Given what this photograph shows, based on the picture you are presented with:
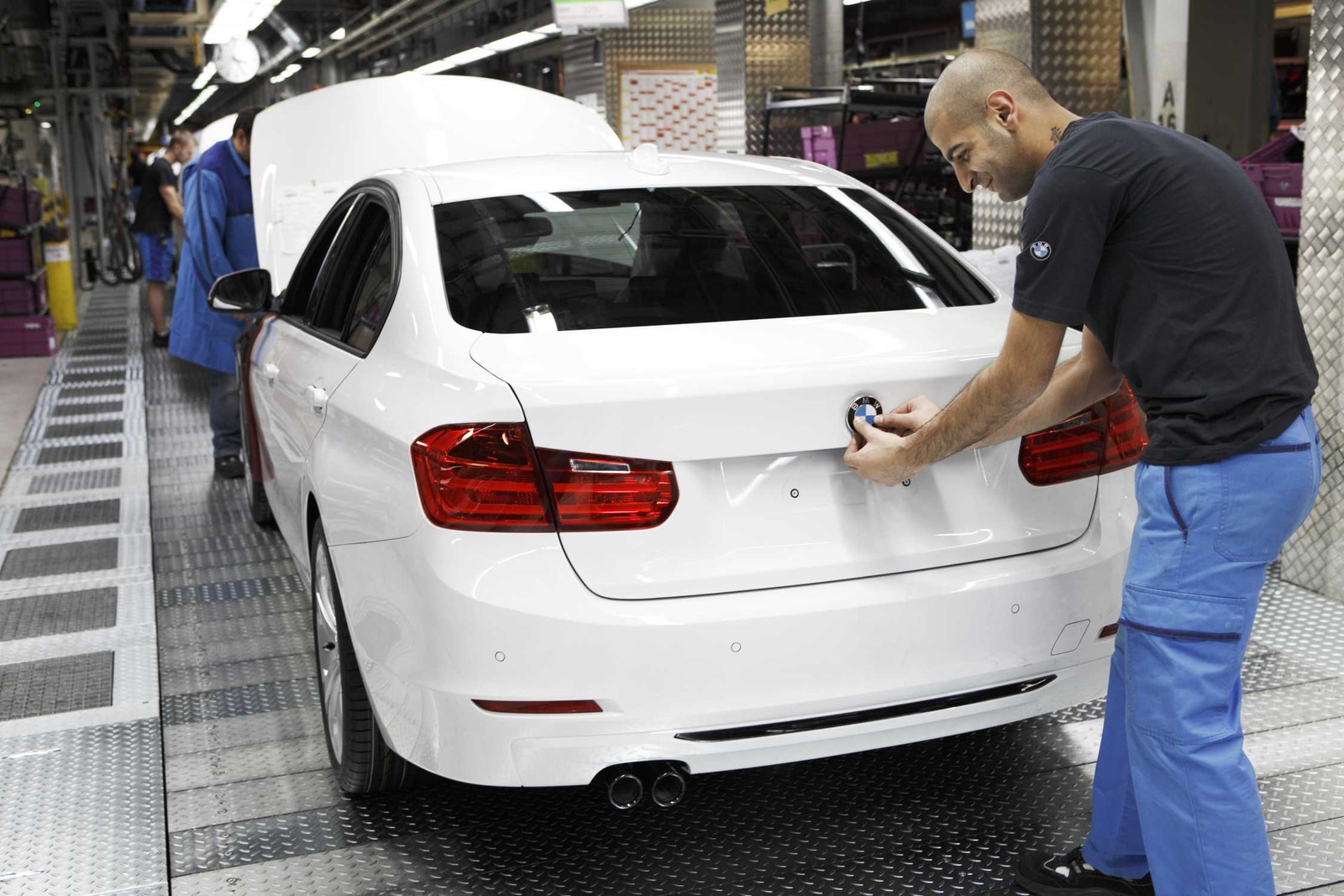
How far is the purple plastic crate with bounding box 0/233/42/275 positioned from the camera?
33.1ft

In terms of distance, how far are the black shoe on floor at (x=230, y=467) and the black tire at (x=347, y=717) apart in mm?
3463

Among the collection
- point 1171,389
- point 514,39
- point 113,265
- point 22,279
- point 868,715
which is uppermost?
point 514,39

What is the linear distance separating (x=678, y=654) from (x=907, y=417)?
0.54 metres

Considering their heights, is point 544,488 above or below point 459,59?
below

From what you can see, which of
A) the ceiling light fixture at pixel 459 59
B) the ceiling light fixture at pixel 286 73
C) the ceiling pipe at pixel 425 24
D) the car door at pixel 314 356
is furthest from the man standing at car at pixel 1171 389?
the ceiling light fixture at pixel 286 73

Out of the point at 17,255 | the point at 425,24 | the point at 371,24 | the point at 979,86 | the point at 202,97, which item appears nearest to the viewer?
the point at 979,86

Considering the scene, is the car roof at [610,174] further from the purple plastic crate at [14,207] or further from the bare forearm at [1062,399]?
the purple plastic crate at [14,207]

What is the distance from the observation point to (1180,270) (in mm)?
1964

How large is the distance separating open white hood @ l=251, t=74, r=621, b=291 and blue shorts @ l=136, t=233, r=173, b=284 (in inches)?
225

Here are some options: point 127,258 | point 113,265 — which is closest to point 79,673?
point 127,258

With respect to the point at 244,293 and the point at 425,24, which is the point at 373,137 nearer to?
the point at 244,293

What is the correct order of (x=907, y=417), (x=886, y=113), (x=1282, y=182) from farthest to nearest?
(x=886, y=113) → (x=1282, y=182) → (x=907, y=417)

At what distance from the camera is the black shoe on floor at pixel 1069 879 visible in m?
2.40

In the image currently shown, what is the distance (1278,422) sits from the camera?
198 cm
